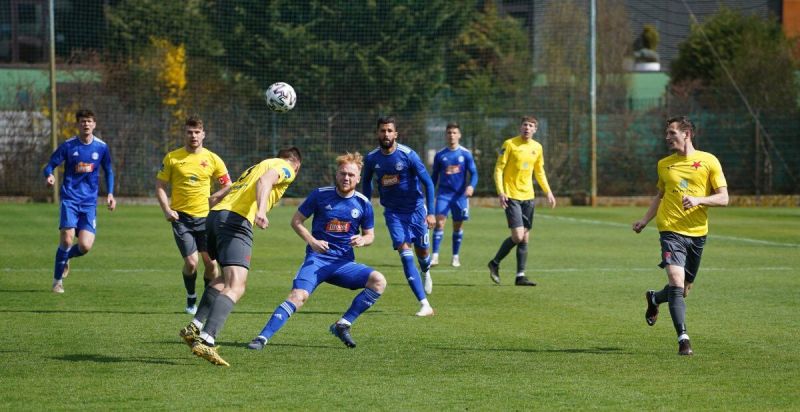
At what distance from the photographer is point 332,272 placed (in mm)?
9703

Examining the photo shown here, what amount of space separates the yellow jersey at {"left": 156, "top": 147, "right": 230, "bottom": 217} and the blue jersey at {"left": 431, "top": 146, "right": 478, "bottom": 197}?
20.5 ft

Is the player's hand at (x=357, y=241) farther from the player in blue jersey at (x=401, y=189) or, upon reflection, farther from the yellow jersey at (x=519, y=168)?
the yellow jersey at (x=519, y=168)

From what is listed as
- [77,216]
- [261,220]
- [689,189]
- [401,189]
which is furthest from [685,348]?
[77,216]

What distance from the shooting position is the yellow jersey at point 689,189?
9.99m

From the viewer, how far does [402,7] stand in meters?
35.6

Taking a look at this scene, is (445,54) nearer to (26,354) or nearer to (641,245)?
(641,245)

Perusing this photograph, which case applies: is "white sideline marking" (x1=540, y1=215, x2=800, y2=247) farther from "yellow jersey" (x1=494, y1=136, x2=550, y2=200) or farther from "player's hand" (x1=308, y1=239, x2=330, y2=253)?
"player's hand" (x1=308, y1=239, x2=330, y2=253)

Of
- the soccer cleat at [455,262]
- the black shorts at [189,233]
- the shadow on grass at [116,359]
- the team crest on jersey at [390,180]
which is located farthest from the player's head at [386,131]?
the soccer cleat at [455,262]

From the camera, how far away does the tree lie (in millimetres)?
35094

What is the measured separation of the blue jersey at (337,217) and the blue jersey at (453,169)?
27.4 feet

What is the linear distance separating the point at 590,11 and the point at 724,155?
6645 millimetres

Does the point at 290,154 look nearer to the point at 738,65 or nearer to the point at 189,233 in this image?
the point at 189,233

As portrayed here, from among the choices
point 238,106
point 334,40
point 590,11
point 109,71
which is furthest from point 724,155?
point 109,71

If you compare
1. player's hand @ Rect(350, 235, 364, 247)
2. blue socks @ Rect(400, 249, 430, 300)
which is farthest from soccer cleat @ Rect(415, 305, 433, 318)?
player's hand @ Rect(350, 235, 364, 247)
